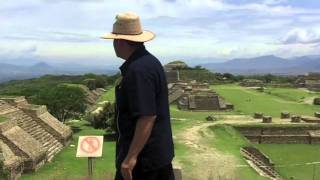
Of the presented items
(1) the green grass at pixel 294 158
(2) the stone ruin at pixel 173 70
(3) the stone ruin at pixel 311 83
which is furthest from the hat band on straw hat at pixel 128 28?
(3) the stone ruin at pixel 311 83

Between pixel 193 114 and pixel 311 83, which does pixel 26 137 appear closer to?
pixel 193 114

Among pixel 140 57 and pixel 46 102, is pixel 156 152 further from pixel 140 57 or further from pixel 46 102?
pixel 46 102

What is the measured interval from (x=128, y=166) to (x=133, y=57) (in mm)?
920

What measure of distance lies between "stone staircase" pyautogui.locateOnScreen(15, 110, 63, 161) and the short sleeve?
54.4 ft

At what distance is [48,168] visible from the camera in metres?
18.7

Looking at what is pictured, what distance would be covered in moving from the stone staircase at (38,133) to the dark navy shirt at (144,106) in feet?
53.8

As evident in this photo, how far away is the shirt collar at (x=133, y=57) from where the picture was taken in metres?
4.83

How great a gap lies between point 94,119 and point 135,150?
23400mm

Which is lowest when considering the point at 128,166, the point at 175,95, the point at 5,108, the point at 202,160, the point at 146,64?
the point at 175,95

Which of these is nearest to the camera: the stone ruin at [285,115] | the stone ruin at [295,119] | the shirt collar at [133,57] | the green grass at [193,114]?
the shirt collar at [133,57]

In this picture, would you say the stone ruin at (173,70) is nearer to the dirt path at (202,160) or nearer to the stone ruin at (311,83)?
the stone ruin at (311,83)

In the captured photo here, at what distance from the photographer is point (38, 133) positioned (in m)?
22.6

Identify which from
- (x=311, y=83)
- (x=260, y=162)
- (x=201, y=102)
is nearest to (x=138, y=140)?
(x=260, y=162)

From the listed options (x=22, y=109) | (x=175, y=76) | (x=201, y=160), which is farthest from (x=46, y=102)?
(x=175, y=76)
